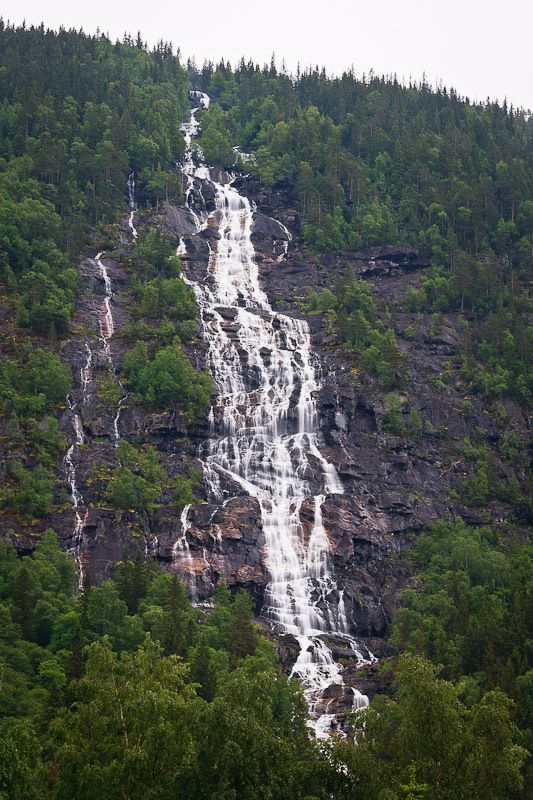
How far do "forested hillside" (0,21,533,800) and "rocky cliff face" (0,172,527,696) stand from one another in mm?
311

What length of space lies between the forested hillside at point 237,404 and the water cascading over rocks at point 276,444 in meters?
1.07

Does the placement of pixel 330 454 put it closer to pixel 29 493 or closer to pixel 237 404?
pixel 237 404

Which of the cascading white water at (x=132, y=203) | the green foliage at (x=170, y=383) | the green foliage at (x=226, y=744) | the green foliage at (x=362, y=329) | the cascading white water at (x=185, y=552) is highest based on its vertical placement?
the cascading white water at (x=132, y=203)

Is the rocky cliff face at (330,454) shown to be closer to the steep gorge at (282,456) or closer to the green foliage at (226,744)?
the steep gorge at (282,456)

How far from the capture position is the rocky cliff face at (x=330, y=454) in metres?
94.5

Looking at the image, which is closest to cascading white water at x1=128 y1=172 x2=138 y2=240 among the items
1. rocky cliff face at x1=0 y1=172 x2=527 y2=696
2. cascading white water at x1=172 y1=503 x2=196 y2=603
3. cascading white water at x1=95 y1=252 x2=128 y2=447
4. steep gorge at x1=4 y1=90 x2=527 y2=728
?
steep gorge at x1=4 y1=90 x2=527 y2=728

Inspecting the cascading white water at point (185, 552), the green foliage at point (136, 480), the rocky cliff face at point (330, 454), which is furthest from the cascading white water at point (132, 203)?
the cascading white water at point (185, 552)

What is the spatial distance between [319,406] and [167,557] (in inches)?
1156

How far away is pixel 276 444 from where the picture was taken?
110 metres

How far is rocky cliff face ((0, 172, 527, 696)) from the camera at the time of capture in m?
94.5

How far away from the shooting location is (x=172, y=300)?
129 m

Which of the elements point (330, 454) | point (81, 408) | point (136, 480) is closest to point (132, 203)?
point (81, 408)

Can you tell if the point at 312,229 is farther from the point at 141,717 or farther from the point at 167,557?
the point at 141,717

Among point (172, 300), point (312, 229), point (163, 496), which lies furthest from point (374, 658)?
point (312, 229)
